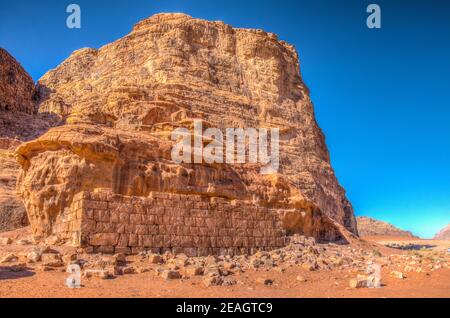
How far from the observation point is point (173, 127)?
74.5 ft

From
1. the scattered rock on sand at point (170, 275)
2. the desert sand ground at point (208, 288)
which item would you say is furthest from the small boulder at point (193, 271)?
the scattered rock on sand at point (170, 275)

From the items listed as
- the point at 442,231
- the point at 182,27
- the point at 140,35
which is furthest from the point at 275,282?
the point at 442,231

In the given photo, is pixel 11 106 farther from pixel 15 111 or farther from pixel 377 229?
pixel 377 229

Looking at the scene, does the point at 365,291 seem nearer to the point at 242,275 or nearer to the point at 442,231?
the point at 242,275

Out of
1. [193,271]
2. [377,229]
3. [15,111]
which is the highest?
[15,111]

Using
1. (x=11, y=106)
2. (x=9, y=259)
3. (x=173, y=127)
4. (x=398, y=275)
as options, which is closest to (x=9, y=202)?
(x=173, y=127)

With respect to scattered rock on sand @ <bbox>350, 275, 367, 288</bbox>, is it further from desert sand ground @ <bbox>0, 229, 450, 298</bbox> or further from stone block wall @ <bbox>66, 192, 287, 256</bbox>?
stone block wall @ <bbox>66, 192, 287, 256</bbox>

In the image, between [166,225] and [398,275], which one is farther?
[166,225]

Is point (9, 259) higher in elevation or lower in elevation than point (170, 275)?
higher

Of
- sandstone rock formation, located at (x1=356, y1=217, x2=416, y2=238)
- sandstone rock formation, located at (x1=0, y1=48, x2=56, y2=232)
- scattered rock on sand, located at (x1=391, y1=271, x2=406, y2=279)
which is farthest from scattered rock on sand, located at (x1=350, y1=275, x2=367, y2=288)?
sandstone rock formation, located at (x1=356, y1=217, x2=416, y2=238)

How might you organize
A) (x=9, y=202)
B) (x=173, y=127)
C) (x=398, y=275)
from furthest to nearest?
(x=173, y=127)
(x=9, y=202)
(x=398, y=275)

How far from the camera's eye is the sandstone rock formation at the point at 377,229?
69838mm

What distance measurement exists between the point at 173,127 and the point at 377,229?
198 ft

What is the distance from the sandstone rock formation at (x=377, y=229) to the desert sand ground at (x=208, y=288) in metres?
60.4
